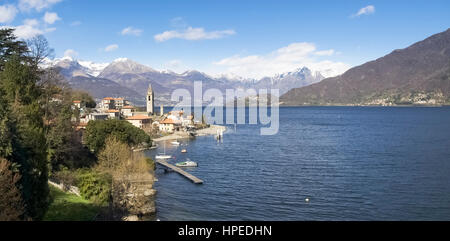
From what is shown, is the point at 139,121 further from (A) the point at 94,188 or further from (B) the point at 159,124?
(A) the point at 94,188

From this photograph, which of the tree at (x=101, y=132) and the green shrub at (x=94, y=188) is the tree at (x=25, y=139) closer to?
the green shrub at (x=94, y=188)

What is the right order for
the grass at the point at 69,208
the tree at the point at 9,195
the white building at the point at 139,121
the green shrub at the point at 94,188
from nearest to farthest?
the tree at the point at 9,195 → the grass at the point at 69,208 → the green shrub at the point at 94,188 → the white building at the point at 139,121

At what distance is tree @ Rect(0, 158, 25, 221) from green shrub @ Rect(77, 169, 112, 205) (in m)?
10.1

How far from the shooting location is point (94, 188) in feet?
88.8

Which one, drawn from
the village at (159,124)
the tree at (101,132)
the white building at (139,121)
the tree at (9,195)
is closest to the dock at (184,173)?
the tree at (101,132)

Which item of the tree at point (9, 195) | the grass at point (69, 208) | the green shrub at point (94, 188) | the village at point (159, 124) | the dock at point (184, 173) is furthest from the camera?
the village at point (159, 124)

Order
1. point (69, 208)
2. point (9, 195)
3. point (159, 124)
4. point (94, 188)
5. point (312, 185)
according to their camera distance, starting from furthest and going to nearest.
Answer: point (159, 124)
point (312, 185)
point (94, 188)
point (69, 208)
point (9, 195)

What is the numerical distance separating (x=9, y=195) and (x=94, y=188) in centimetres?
1170

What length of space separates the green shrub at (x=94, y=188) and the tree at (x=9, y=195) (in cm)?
1009

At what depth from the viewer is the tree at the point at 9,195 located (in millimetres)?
14883

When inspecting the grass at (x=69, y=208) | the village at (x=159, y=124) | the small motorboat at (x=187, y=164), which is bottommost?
the small motorboat at (x=187, y=164)

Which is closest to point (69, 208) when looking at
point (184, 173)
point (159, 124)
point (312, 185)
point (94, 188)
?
point (94, 188)
